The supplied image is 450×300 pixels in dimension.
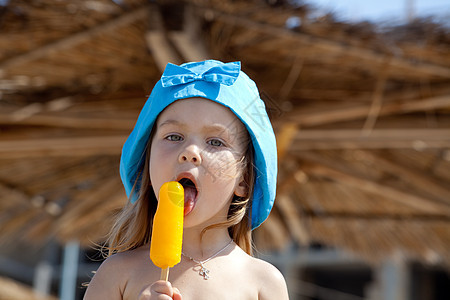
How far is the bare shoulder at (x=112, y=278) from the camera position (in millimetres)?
1322

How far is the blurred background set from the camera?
2697 mm

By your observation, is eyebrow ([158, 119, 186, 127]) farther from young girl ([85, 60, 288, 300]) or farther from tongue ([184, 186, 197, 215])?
tongue ([184, 186, 197, 215])

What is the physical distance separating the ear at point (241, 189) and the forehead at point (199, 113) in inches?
5.9

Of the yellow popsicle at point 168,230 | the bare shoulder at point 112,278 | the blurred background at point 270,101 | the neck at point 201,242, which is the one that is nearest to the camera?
the yellow popsicle at point 168,230

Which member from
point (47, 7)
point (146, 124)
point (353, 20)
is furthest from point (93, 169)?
point (146, 124)

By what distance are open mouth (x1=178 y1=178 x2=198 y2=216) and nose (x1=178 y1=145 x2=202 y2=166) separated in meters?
0.06

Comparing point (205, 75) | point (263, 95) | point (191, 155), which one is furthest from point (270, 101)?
point (191, 155)

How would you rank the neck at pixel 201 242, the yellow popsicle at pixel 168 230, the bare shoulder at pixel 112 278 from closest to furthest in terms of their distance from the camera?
1. the yellow popsicle at pixel 168 230
2. the bare shoulder at pixel 112 278
3. the neck at pixel 201 242

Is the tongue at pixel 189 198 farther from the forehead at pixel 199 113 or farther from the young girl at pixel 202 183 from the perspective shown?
the forehead at pixel 199 113

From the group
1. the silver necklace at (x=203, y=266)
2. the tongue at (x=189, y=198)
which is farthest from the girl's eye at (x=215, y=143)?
the silver necklace at (x=203, y=266)

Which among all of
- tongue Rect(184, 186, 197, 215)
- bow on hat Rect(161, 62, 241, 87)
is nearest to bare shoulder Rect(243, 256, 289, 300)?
tongue Rect(184, 186, 197, 215)

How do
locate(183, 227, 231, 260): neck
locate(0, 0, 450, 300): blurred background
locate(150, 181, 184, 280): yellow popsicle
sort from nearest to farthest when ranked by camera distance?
1. locate(150, 181, 184, 280): yellow popsicle
2. locate(183, 227, 231, 260): neck
3. locate(0, 0, 450, 300): blurred background

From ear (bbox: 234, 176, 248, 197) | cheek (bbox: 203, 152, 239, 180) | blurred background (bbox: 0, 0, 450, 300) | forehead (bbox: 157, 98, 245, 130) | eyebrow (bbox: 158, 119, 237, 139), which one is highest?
forehead (bbox: 157, 98, 245, 130)

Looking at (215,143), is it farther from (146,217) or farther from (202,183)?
(146,217)
